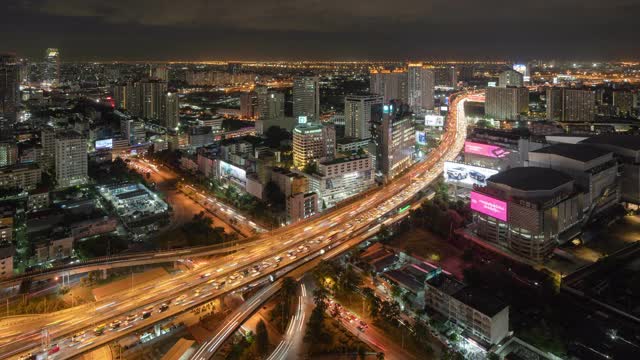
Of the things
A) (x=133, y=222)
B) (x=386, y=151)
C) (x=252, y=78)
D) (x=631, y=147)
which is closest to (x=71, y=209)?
(x=133, y=222)

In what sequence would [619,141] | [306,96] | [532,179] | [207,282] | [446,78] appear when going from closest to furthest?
1. [207,282]
2. [532,179]
3. [619,141]
4. [306,96]
5. [446,78]

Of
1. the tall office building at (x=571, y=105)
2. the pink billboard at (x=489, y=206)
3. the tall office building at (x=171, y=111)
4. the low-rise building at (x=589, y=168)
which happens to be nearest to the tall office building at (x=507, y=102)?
the tall office building at (x=571, y=105)

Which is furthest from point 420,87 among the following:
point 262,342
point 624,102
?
point 262,342

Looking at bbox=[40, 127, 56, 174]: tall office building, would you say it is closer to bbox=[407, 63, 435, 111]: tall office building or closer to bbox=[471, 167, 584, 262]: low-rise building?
bbox=[471, 167, 584, 262]: low-rise building

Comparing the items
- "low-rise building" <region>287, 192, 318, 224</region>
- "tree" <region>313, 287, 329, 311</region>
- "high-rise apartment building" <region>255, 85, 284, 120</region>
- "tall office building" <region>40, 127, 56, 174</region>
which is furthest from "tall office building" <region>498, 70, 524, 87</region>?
"tall office building" <region>40, 127, 56, 174</region>

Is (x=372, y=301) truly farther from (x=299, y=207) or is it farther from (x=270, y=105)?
(x=270, y=105)

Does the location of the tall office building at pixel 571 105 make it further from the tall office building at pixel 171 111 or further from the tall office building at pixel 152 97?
the tall office building at pixel 152 97
